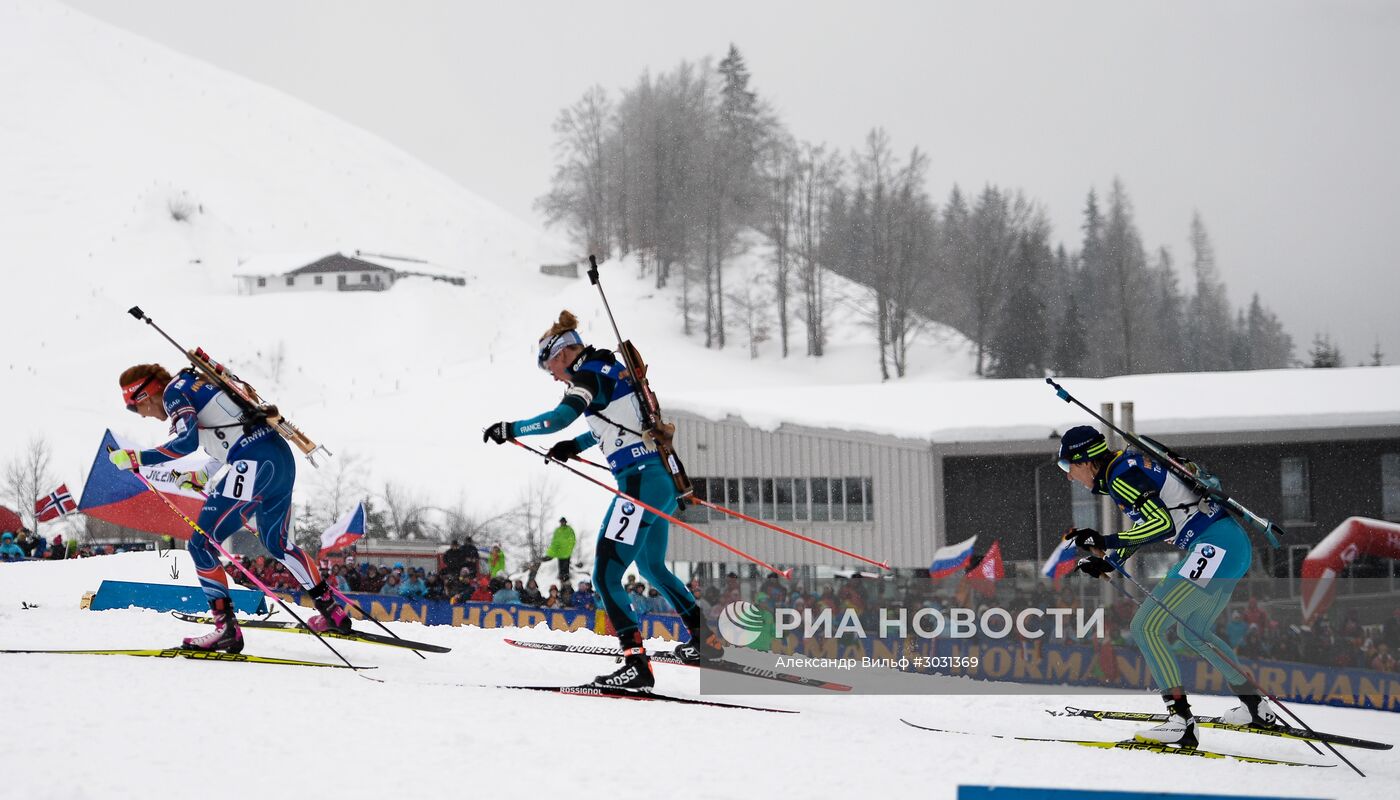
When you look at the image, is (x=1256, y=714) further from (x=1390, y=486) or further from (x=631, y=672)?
(x=1390, y=486)

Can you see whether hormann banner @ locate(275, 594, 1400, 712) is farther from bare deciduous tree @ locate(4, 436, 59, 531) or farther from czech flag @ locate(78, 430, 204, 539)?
bare deciduous tree @ locate(4, 436, 59, 531)

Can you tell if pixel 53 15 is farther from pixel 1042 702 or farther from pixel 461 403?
pixel 1042 702

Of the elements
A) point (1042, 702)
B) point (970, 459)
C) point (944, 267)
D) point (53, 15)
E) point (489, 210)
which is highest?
point (53, 15)

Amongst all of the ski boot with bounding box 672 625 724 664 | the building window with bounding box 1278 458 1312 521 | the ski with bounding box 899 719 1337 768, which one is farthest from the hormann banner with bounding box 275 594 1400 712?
the building window with bounding box 1278 458 1312 521

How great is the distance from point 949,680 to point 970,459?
14583 mm

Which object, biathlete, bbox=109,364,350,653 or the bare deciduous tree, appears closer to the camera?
biathlete, bbox=109,364,350,653

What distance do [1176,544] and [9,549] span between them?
1826 cm

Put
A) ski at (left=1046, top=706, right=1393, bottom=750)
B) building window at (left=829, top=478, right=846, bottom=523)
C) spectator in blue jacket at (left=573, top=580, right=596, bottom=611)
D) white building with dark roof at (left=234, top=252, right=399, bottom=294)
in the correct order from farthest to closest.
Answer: white building with dark roof at (left=234, top=252, right=399, bottom=294) → building window at (left=829, top=478, right=846, bottom=523) → spectator in blue jacket at (left=573, top=580, right=596, bottom=611) → ski at (left=1046, top=706, right=1393, bottom=750)

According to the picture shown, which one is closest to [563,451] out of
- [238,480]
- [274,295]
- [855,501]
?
[238,480]

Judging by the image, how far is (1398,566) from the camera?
17609 mm

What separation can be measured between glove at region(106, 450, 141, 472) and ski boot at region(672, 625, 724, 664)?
11.9ft

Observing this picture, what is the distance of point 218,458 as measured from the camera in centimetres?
823

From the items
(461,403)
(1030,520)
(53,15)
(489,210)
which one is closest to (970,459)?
(1030,520)

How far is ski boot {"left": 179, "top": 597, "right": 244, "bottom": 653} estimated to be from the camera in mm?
8078
